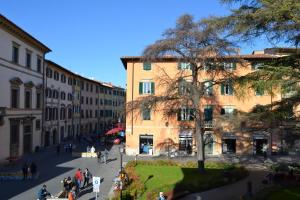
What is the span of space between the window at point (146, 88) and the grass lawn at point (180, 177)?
1239cm

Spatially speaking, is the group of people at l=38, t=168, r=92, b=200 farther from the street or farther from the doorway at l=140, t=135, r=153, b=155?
the doorway at l=140, t=135, r=153, b=155

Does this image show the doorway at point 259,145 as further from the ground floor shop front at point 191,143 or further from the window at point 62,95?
the window at point 62,95

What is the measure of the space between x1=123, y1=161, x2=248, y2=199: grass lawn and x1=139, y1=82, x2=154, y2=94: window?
1239 cm

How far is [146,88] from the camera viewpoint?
43.0 meters

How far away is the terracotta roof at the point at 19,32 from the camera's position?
32.7 meters

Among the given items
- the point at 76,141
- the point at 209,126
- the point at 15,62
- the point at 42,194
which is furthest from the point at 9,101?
the point at 76,141

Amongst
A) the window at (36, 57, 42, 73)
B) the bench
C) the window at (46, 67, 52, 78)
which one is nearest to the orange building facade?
the window at (36, 57, 42, 73)

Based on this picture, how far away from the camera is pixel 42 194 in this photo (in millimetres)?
20766

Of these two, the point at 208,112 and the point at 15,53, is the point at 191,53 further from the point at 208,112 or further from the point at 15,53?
the point at 15,53

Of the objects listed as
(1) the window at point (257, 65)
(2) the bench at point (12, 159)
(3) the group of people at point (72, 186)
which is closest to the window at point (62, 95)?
(2) the bench at point (12, 159)

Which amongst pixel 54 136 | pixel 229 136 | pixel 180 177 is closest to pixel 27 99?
pixel 54 136

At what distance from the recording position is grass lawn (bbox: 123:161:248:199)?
2403cm

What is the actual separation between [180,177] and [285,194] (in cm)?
756

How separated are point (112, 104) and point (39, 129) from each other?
48765 millimetres
